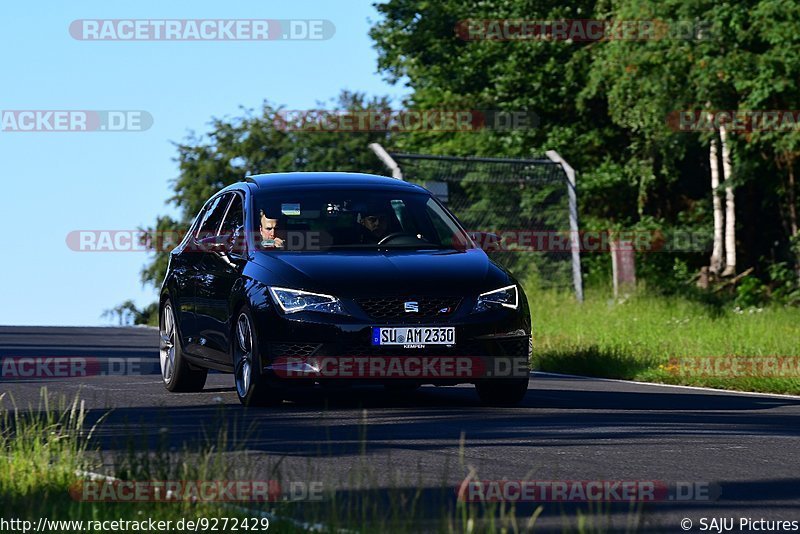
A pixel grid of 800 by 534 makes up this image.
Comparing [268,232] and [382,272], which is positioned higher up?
[268,232]

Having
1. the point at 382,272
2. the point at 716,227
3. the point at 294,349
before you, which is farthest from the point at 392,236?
the point at 716,227

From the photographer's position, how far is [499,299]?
12.2 m

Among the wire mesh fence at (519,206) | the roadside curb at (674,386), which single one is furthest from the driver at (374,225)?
the wire mesh fence at (519,206)

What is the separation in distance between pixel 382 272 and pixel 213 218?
305 cm

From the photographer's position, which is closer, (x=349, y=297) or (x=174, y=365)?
(x=349, y=297)

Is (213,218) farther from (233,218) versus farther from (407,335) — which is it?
(407,335)

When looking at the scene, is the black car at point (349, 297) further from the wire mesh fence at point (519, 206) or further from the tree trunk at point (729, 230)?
the tree trunk at point (729, 230)

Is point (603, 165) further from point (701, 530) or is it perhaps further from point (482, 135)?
point (701, 530)

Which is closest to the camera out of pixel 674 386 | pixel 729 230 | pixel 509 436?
pixel 509 436

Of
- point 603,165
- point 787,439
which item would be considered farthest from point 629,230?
point 787,439

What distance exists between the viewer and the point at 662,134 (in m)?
34.7

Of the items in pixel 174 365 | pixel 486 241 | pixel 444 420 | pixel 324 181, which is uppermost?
pixel 324 181

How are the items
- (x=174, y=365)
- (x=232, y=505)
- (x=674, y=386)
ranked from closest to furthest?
(x=232, y=505)
(x=174, y=365)
(x=674, y=386)

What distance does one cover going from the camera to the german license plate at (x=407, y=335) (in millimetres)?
11758
